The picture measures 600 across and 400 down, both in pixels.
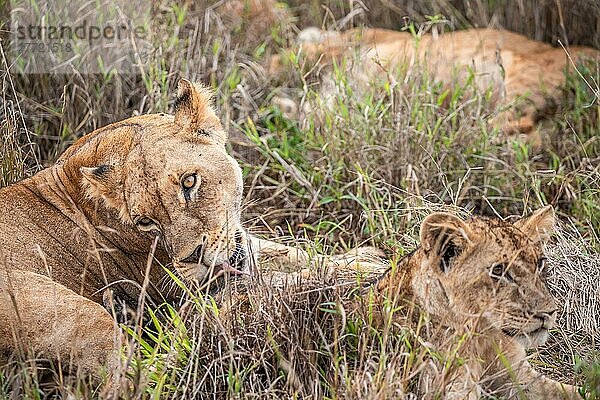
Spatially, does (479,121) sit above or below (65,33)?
below

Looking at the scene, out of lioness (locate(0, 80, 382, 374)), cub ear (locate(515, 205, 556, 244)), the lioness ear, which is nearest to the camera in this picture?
cub ear (locate(515, 205, 556, 244))

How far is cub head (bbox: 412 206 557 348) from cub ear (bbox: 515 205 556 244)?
102 millimetres

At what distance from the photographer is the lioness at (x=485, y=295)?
3490 millimetres

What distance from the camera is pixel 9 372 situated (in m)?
3.85

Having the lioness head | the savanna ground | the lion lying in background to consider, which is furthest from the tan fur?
the lion lying in background

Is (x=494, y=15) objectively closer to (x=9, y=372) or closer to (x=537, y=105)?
(x=537, y=105)

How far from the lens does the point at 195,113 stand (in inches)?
189

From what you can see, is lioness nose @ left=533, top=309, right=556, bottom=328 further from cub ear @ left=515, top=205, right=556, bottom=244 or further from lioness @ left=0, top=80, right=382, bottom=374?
lioness @ left=0, top=80, right=382, bottom=374

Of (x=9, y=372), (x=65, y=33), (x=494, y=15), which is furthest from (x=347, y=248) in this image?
(x=494, y=15)

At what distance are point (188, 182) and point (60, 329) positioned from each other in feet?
3.09

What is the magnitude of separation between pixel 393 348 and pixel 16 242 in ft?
5.91

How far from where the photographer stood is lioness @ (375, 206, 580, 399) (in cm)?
349

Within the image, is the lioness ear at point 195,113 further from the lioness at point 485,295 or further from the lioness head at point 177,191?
the lioness at point 485,295

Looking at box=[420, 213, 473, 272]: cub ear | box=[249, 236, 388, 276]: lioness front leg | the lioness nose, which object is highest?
box=[420, 213, 473, 272]: cub ear
